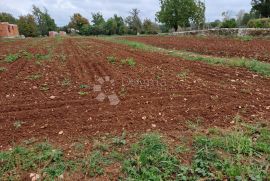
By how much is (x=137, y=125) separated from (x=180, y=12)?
3712cm

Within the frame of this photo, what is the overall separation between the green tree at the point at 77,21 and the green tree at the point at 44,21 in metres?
4.89

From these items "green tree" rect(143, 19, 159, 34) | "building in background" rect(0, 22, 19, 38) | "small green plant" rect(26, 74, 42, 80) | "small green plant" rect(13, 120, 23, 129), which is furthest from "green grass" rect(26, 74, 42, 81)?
"green tree" rect(143, 19, 159, 34)

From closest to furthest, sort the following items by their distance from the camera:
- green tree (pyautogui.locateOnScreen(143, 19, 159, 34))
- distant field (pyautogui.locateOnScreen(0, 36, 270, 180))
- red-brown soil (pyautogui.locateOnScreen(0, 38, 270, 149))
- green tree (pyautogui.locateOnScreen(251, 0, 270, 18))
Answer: distant field (pyautogui.locateOnScreen(0, 36, 270, 180)) < red-brown soil (pyautogui.locateOnScreen(0, 38, 270, 149)) < green tree (pyautogui.locateOnScreen(251, 0, 270, 18)) < green tree (pyautogui.locateOnScreen(143, 19, 159, 34))

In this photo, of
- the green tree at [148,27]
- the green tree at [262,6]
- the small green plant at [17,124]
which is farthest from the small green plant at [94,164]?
the green tree at [148,27]

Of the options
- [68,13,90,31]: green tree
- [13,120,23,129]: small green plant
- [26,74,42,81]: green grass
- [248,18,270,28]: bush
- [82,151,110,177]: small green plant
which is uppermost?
[68,13,90,31]: green tree

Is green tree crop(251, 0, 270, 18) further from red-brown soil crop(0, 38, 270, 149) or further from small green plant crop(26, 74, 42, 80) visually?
small green plant crop(26, 74, 42, 80)

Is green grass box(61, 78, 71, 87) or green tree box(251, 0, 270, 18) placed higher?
green tree box(251, 0, 270, 18)

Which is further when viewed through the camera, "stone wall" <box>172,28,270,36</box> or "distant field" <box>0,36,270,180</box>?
"stone wall" <box>172,28,270,36</box>

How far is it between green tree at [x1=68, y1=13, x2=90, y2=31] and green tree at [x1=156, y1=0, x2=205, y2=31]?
30565 mm

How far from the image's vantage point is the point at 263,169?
2.61m

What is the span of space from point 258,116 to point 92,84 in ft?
11.7

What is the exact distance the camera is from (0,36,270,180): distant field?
268 cm

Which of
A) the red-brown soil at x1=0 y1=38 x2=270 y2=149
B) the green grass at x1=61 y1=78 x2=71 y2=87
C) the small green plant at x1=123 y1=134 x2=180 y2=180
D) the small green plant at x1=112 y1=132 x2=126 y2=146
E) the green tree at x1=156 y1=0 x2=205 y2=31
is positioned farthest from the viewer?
the green tree at x1=156 y1=0 x2=205 y2=31

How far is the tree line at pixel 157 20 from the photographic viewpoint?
35.1 m
